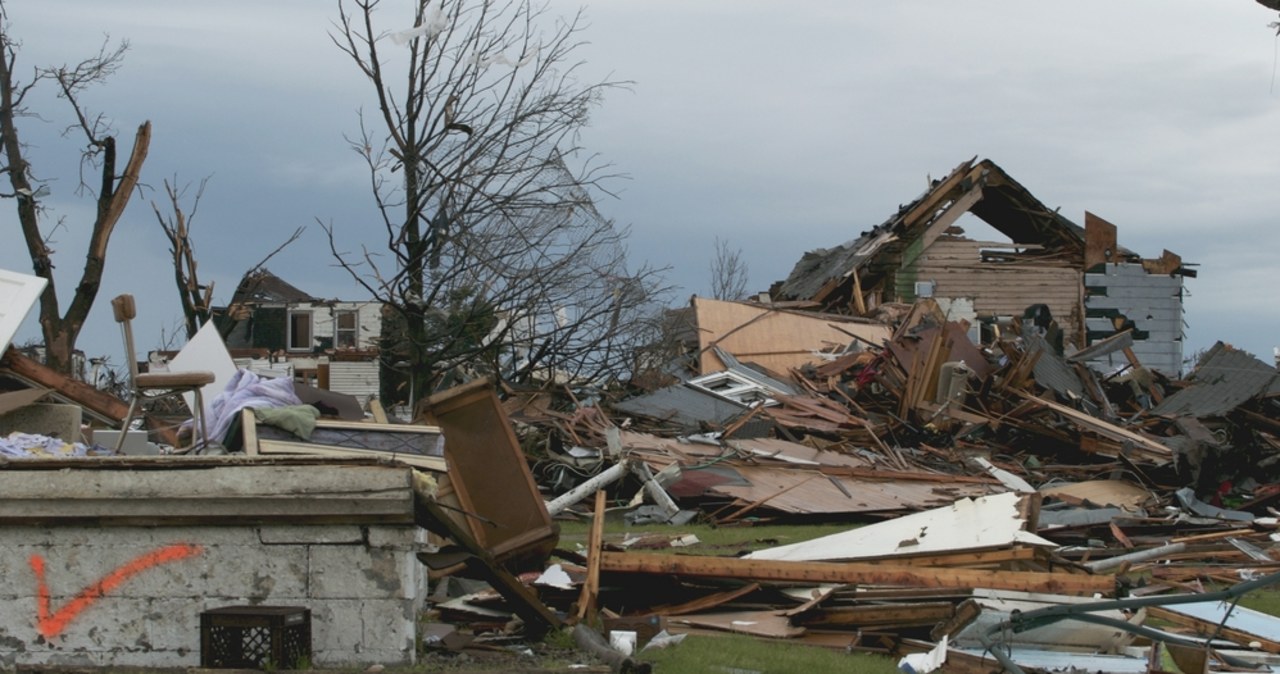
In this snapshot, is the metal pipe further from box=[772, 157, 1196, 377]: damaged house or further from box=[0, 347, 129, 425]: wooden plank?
→ box=[772, 157, 1196, 377]: damaged house

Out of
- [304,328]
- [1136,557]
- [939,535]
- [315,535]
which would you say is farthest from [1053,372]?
[304,328]

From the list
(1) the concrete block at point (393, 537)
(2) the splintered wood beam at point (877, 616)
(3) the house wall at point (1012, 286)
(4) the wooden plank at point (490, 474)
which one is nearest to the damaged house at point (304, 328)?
(3) the house wall at point (1012, 286)

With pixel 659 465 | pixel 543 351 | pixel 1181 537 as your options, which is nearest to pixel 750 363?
pixel 543 351

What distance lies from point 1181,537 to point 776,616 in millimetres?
6464

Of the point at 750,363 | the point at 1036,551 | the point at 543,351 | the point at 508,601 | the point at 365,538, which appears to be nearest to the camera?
the point at 365,538

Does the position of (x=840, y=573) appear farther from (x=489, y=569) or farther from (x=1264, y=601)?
(x=1264, y=601)

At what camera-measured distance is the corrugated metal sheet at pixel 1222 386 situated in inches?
716

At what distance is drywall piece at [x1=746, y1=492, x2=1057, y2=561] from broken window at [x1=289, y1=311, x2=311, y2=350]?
42185 millimetres

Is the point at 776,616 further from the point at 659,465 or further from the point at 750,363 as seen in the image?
the point at 750,363

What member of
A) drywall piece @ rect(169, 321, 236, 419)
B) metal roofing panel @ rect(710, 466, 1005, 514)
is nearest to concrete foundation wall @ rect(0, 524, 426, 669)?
drywall piece @ rect(169, 321, 236, 419)

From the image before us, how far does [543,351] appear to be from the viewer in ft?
68.0

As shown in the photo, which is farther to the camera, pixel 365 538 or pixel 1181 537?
pixel 1181 537

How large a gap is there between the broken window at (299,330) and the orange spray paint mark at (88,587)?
45.1 metres

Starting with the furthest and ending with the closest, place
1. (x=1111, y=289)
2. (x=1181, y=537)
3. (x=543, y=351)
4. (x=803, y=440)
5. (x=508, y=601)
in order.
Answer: (x=1111, y=289) → (x=543, y=351) → (x=803, y=440) → (x=1181, y=537) → (x=508, y=601)
